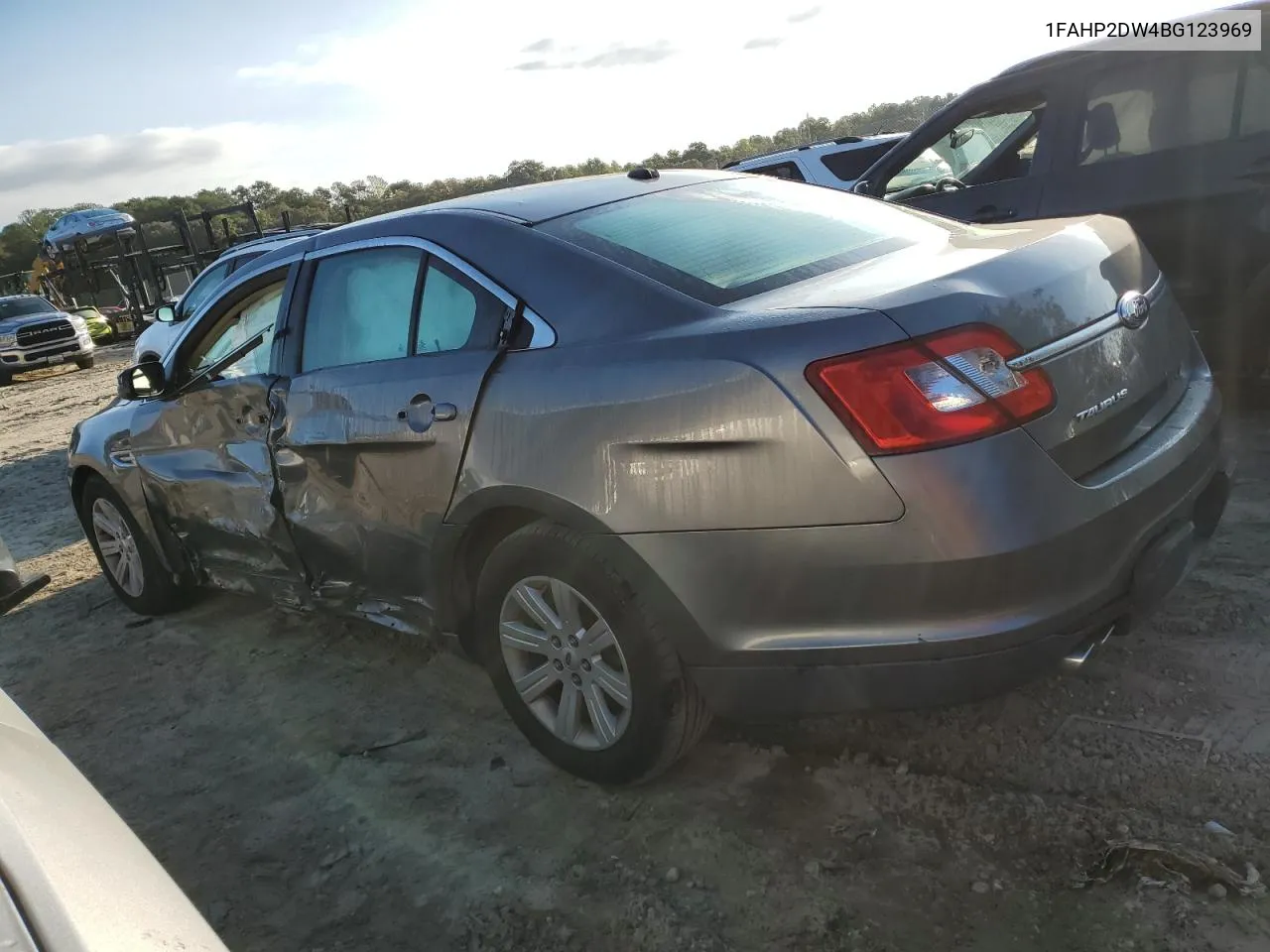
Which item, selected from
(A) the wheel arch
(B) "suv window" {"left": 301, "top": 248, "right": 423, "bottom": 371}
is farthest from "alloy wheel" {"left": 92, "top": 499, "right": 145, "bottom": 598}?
(A) the wheel arch

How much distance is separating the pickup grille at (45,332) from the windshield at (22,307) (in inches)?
31.4

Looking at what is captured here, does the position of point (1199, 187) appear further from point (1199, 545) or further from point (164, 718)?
point (164, 718)

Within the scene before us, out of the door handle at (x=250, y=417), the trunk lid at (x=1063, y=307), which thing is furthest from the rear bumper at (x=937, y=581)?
the door handle at (x=250, y=417)

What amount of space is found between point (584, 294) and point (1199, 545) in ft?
5.67

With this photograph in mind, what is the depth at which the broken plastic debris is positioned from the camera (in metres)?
2.15

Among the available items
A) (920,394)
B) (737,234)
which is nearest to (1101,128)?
(737,234)

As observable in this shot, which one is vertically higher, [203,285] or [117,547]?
[203,285]

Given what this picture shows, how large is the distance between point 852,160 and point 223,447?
259 inches

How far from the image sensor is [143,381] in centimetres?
440

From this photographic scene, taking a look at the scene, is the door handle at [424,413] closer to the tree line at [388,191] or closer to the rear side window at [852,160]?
the rear side window at [852,160]

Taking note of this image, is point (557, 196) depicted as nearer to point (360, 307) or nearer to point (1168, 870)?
point (360, 307)

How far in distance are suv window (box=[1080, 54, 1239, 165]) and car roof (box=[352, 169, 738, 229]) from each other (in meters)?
2.38

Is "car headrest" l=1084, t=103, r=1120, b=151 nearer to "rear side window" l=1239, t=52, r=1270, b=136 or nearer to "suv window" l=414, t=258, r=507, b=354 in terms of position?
"rear side window" l=1239, t=52, r=1270, b=136

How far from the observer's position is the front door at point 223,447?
381 cm
